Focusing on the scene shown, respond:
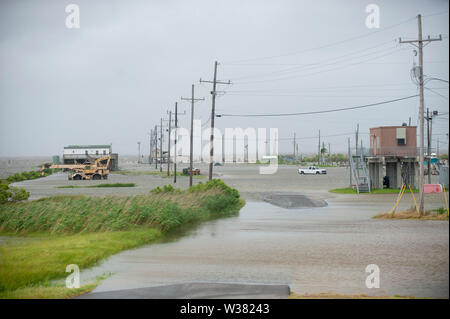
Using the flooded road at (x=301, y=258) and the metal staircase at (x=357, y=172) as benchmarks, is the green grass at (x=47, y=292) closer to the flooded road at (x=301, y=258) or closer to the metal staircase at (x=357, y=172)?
the flooded road at (x=301, y=258)

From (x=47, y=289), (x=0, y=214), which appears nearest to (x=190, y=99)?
(x=0, y=214)

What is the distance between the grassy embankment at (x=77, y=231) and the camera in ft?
33.8

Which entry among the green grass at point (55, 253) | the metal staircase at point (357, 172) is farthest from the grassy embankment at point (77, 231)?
the metal staircase at point (357, 172)

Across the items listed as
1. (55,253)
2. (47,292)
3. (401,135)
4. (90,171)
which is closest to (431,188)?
(55,253)

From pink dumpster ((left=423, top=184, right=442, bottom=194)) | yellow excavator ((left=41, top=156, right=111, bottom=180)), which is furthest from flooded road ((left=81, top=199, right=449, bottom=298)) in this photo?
yellow excavator ((left=41, top=156, right=111, bottom=180))

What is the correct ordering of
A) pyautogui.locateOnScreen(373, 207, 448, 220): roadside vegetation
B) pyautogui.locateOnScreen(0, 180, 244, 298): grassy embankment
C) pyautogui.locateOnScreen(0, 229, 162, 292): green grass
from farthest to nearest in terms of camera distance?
1. pyautogui.locateOnScreen(373, 207, 448, 220): roadside vegetation
2. pyautogui.locateOnScreen(0, 180, 244, 298): grassy embankment
3. pyautogui.locateOnScreen(0, 229, 162, 292): green grass

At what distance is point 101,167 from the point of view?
6331 cm

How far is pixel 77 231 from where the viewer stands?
16969 mm

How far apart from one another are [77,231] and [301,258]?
9347 millimetres

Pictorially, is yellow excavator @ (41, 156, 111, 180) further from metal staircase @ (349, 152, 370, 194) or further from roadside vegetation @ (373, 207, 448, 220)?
roadside vegetation @ (373, 207, 448, 220)

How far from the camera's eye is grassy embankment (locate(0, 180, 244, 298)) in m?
10.3

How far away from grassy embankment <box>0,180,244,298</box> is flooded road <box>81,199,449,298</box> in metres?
0.94
